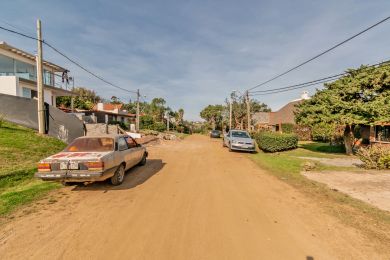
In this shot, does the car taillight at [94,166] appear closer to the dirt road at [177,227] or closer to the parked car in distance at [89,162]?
the parked car in distance at [89,162]

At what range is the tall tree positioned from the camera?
48.1 ft

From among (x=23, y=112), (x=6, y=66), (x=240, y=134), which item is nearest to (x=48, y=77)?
(x=6, y=66)

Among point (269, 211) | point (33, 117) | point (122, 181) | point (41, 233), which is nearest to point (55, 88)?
point (33, 117)

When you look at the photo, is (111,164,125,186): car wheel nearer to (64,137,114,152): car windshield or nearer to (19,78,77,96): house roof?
(64,137,114,152): car windshield

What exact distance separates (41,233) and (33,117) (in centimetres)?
1425

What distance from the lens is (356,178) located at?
9188 mm

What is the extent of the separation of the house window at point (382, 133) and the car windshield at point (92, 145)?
2186cm

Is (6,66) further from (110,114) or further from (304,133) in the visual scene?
(304,133)

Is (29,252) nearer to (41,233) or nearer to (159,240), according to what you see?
(41,233)

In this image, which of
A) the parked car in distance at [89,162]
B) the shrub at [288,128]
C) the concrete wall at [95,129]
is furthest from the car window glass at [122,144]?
the shrub at [288,128]

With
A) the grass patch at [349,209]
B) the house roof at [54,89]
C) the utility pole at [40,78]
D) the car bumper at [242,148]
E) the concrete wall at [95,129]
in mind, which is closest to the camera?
the grass patch at [349,209]

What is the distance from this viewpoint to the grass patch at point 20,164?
20.6 ft

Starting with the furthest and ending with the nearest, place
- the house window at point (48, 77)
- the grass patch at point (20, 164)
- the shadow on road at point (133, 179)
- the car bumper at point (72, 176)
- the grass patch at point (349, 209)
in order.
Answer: the house window at point (48, 77) < the shadow on road at point (133, 179) < the car bumper at point (72, 176) < the grass patch at point (20, 164) < the grass patch at point (349, 209)

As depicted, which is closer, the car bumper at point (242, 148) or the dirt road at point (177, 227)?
the dirt road at point (177, 227)
